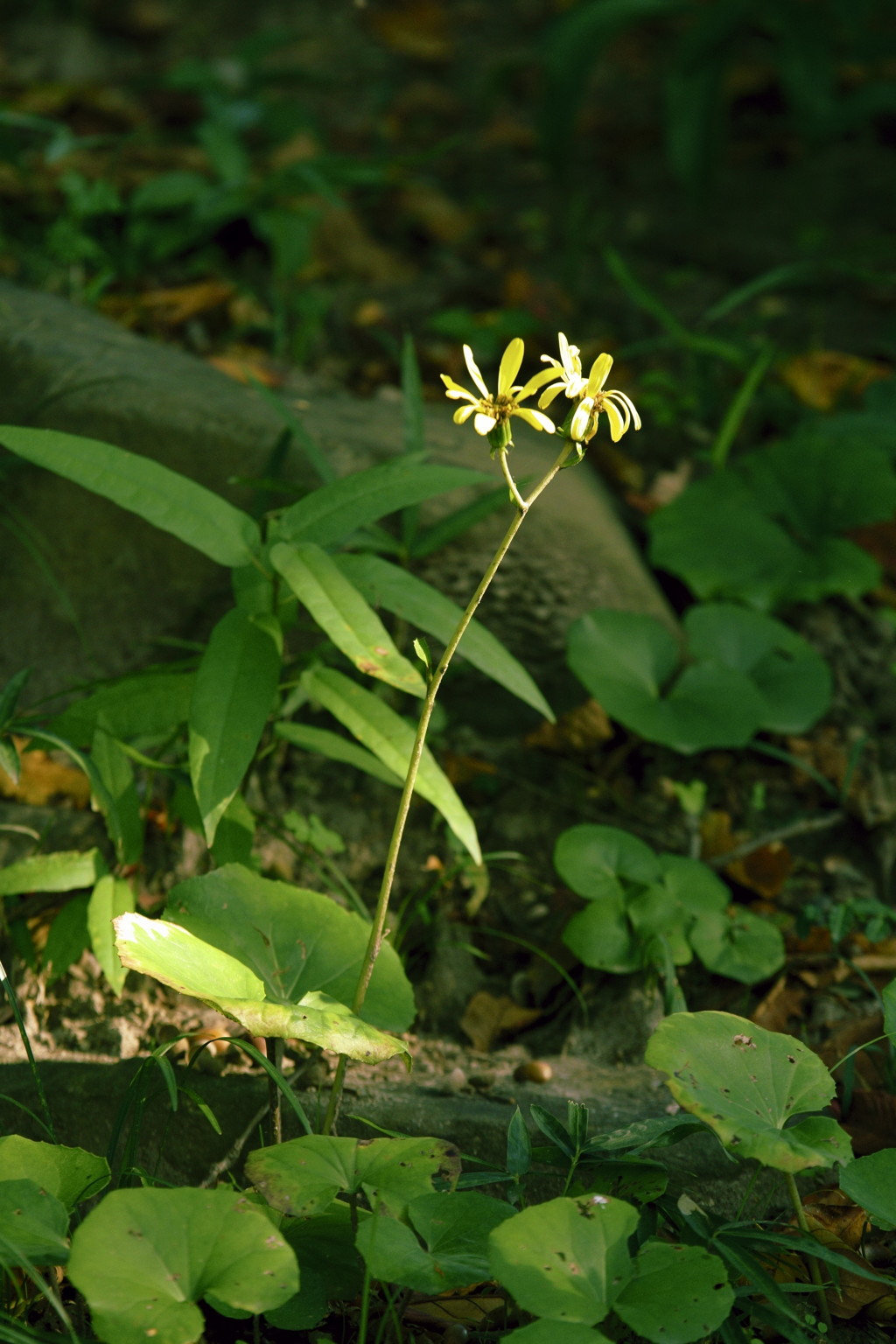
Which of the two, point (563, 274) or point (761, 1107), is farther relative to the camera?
point (563, 274)

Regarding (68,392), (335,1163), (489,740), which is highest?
(68,392)

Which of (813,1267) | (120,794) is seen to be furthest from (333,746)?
(813,1267)

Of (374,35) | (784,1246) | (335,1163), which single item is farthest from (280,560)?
(374,35)

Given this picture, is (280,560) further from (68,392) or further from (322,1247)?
(68,392)

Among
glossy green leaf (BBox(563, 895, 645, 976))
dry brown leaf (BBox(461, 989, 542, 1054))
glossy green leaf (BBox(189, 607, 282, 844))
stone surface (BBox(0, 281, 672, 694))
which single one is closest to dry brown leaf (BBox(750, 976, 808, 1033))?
glossy green leaf (BBox(563, 895, 645, 976))

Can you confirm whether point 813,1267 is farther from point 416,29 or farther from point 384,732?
point 416,29

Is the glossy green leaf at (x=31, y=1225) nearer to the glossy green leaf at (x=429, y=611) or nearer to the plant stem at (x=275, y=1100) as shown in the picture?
the plant stem at (x=275, y=1100)

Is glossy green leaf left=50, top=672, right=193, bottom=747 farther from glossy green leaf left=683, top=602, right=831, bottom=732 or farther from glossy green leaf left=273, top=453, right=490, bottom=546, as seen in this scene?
glossy green leaf left=683, top=602, right=831, bottom=732
